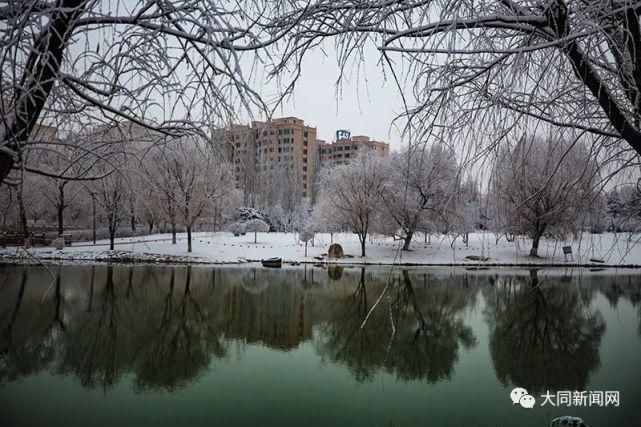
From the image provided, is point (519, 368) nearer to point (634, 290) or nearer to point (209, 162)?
point (209, 162)

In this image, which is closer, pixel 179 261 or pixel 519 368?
pixel 519 368

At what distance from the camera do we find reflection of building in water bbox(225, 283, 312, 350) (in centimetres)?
1108

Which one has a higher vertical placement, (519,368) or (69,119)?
(69,119)

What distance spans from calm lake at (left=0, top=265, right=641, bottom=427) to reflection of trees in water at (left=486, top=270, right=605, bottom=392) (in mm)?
61

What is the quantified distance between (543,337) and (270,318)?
7667 millimetres

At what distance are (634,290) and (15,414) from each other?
71.9 feet

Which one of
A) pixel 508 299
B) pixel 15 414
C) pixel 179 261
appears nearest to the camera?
pixel 15 414

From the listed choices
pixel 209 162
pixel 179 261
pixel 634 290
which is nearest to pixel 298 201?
pixel 179 261

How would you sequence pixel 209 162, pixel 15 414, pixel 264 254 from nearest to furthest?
pixel 209 162 → pixel 15 414 → pixel 264 254

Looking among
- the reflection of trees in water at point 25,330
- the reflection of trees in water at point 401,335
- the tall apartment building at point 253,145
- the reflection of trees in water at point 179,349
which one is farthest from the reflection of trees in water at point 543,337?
the reflection of trees in water at point 25,330

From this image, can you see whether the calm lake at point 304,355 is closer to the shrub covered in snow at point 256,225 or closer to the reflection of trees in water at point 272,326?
the reflection of trees in water at point 272,326

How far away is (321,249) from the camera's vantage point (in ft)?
108

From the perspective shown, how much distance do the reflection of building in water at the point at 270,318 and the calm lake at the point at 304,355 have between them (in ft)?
0.24

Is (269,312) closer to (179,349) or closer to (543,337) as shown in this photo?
(179,349)
